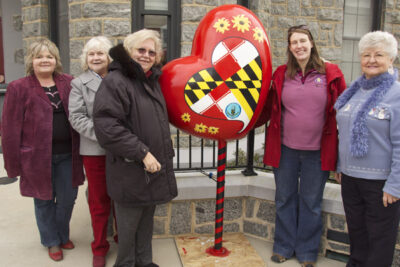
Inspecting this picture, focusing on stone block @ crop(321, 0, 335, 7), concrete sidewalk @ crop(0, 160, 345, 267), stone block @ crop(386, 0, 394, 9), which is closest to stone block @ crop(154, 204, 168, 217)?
concrete sidewalk @ crop(0, 160, 345, 267)

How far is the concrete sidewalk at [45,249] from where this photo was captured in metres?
2.90

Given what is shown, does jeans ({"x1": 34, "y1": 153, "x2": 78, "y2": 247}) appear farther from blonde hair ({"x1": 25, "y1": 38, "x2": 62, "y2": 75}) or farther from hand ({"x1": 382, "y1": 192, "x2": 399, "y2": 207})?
hand ({"x1": 382, "y1": 192, "x2": 399, "y2": 207})

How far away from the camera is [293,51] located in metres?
2.58

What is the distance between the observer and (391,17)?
303 inches

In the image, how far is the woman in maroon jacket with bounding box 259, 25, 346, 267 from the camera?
A: 8.40 feet

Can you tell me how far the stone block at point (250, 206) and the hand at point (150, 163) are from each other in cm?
133

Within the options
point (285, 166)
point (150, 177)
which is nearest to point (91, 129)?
point (150, 177)

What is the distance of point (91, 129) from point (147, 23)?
10.7 feet

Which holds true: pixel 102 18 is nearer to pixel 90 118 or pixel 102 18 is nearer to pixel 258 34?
pixel 90 118

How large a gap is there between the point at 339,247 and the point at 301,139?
1.03 metres

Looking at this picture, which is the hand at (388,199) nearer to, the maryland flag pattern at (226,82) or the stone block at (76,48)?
the maryland flag pattern at (226,82)

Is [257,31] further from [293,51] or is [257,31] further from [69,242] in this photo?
[69,242]

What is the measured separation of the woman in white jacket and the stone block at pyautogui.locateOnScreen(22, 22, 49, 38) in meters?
4.19

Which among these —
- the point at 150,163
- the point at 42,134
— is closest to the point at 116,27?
the point at 42,134
